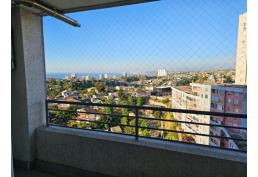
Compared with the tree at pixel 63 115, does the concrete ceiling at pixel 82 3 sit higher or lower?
higher

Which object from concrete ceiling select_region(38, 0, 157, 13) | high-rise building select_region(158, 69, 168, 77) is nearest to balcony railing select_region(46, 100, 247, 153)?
high-rise building select_region(158, 69, 168, 77)

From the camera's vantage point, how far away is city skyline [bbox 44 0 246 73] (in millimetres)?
2312

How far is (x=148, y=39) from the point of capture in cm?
272

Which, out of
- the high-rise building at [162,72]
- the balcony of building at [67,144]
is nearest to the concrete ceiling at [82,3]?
the balcony of building at [67,144]

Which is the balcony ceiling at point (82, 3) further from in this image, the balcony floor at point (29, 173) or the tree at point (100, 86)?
the balcony floor at point (29, 173)

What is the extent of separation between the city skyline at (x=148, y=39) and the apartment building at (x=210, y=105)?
0.26 metres

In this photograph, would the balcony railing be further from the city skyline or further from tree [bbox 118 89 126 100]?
the city skyline

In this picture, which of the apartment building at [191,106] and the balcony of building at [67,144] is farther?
the apartment building at [191,106]

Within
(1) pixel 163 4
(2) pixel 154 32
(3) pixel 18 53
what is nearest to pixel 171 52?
(2) pixel 154 32

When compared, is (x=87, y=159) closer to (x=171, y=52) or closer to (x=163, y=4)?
(x=171, y=52)

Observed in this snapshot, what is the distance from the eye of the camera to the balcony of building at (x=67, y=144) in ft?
7.80
